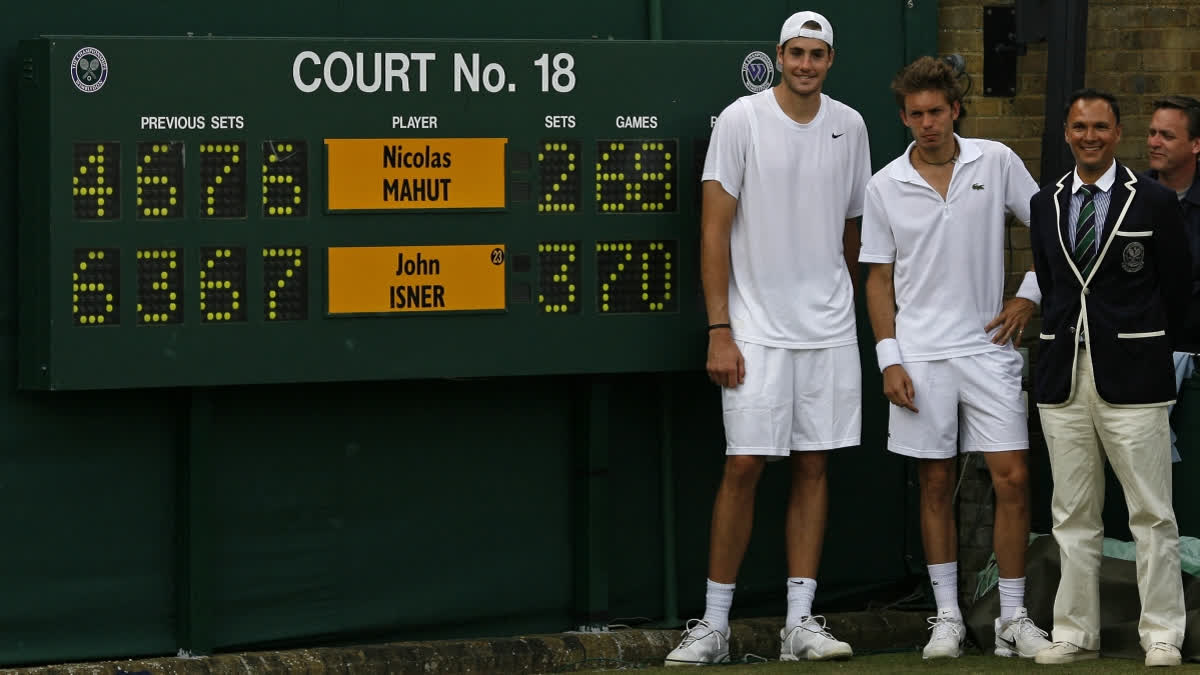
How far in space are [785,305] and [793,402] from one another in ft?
1.17

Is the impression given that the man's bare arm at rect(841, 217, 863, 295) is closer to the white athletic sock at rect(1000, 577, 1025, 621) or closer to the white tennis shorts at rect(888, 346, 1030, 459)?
the white tennis shorts at rect(888, 346, 1030, 459)

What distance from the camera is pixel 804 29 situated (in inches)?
269

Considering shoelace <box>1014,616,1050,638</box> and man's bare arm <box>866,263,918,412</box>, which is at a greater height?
man's bare arm <box>866,263,918,412</box>

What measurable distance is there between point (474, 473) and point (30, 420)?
1.67 m

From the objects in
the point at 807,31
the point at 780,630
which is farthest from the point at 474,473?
the point at 807,31

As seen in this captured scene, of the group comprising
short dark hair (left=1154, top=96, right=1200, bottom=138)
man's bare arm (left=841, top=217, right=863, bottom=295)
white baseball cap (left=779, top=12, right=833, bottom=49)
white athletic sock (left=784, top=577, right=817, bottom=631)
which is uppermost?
white baseball cap (left=779, top=12, right=833, bottom=49)

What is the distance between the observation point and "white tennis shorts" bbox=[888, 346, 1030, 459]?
22.7 ft

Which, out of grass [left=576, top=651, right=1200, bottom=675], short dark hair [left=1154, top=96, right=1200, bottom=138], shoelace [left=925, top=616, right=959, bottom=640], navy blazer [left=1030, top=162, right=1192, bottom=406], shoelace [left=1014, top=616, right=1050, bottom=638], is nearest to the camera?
navy blazer [left=1030, top=162, right=1192, bottom=406]

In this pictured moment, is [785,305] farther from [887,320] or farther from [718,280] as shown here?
[887,320]

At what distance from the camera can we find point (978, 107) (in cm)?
797

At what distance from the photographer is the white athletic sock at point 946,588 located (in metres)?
7.04

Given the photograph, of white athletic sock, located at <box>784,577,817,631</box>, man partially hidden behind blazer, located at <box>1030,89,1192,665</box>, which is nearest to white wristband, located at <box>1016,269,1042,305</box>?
man partially hidden behind blazer, located at <box>1030,89,1192,665</box>

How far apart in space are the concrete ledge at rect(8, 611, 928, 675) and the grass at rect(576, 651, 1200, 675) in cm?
21

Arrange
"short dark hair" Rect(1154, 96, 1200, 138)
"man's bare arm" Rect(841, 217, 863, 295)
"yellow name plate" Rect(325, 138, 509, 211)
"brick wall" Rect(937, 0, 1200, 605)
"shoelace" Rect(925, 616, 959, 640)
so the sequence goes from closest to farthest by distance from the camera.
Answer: "yellow name plate" Rect(325, 138, 509, 211)
"shoelace" Rect(925, 616, 959, 640)
"short dark hair" Rect(1154, 96, 1200, 138)
"man's bare arm" Rect(841, 217, 863, 295)
"brick wall" Rect(937, 0, 1200, 605)
